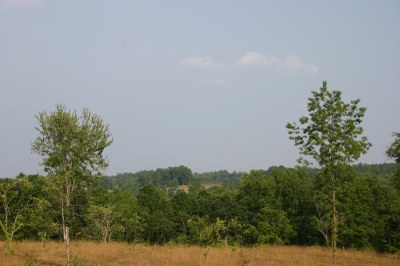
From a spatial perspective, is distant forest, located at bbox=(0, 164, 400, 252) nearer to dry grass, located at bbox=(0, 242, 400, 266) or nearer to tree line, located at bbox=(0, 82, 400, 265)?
tree line, located at bbox=(0, 82, 400, 265)

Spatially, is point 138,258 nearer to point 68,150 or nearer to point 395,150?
point 68,150

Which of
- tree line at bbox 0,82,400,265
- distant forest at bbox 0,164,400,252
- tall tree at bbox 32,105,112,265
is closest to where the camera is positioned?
tall tree at bbox 32,105,112,265

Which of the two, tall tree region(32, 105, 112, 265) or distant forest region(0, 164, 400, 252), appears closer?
tall tree region(32, 105, 112, 265)

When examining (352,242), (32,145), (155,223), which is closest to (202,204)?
(155,223)

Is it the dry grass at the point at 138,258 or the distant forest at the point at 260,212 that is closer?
the dry grass at the point at 138,258

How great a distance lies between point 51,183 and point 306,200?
39040 millimetres

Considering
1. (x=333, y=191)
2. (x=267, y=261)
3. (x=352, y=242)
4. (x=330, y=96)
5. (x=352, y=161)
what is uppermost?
(x=330, y=96)

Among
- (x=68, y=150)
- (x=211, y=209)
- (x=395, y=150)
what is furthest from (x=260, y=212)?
(x=68, y=150)

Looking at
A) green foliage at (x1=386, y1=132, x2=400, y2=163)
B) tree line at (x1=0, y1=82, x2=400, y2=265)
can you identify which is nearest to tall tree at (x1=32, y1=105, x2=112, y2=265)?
tree line at (x1=0, y1=82, x2=400, y2=265)

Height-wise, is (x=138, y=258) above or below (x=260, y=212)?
above

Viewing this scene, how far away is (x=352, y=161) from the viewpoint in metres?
14.9

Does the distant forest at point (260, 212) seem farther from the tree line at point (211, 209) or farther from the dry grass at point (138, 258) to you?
the dry grass at point (138, 258)

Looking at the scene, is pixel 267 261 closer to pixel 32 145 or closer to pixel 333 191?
pixel 333 191

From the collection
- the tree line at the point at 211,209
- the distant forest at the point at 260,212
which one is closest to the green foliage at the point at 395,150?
the tree line at the point at 211,209
